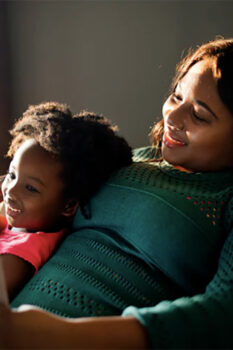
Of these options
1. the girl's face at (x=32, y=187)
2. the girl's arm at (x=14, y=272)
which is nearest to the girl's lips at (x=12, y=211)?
the girl's face at (x=32, y=187)

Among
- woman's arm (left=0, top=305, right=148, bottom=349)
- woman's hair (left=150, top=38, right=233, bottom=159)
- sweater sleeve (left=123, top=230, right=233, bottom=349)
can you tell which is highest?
woman's hair (left=150, top=38, right=233, bottom=159)

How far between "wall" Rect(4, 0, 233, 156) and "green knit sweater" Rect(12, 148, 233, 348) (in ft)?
4.23

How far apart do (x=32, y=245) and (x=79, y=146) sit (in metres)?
0.26

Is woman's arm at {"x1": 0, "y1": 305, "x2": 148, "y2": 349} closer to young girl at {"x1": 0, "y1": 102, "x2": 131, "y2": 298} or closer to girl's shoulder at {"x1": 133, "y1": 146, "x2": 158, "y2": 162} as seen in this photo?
young girl at {"x1": 0, "y1": 102, "x2": 131, "y2": 298}

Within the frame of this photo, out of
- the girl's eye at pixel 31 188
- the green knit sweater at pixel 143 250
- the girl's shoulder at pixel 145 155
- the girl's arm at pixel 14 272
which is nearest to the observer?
the green knit sweater at pixel 143 250

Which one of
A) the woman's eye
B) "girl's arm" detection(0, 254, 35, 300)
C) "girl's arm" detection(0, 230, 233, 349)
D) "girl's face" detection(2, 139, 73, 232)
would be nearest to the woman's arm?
"girl's arm" detection(0, 230, 233, 349)

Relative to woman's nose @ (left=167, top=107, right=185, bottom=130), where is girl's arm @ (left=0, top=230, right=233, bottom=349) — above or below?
below

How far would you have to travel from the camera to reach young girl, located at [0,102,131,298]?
0.90m

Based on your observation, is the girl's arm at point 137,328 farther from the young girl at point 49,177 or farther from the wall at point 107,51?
the wall at point 107,51

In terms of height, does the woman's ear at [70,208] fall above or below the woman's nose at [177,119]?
below

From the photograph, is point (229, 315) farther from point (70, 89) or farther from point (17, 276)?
point (70, 89)

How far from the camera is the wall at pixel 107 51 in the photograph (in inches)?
77.2

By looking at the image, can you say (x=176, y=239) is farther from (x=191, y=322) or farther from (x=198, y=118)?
(x=198, y=118)

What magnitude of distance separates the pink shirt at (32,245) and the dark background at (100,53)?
136 cm
